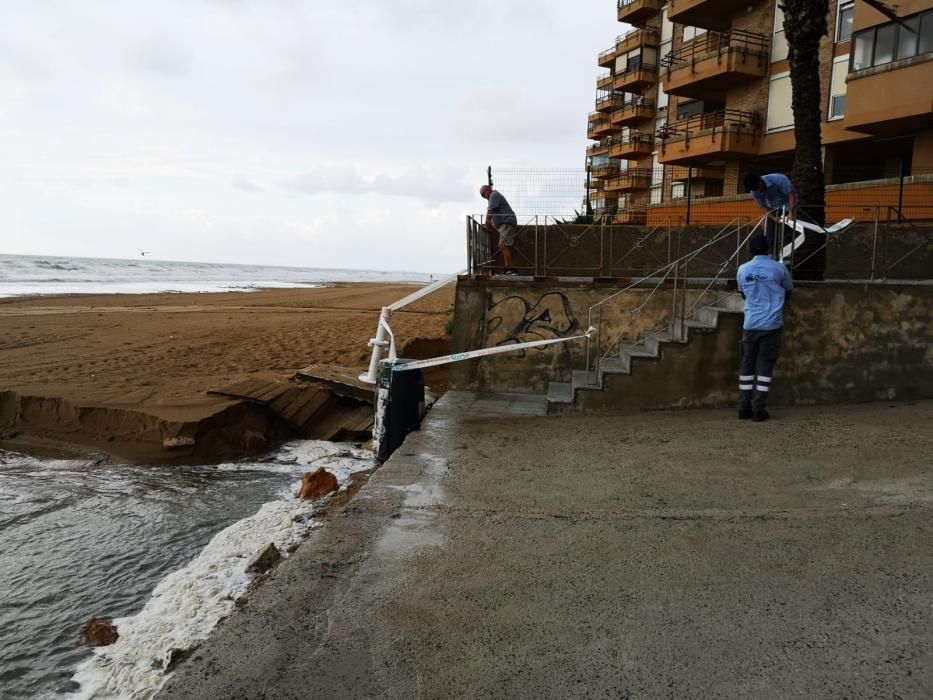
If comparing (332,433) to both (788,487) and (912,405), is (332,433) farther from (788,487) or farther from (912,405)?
(912,405)

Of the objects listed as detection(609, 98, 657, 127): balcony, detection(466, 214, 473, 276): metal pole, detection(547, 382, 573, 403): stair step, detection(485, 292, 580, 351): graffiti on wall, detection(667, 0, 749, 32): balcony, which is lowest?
detection(547, 382, 573, 403): stair step

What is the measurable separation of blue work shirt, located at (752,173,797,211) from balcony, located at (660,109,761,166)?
1942 cm

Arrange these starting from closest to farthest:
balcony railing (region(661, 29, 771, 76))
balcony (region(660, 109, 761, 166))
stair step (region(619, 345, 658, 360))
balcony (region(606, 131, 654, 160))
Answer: stair step (region(619, 345, 658, 360))
balcony (region(660, 109, 761, 166))
balcony railing (region(661, 29, 771, 76))
balcony (region(606, 131, 654, 160))

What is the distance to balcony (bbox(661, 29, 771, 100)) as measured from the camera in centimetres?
2550

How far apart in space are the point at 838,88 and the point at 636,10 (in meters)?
24.1

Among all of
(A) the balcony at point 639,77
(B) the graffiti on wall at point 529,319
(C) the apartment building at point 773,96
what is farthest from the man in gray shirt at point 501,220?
(A) the balcony at point 639,77

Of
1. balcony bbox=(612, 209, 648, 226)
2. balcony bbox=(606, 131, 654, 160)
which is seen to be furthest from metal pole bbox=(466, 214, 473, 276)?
balcony bbox=(606, 131, 654, 160)

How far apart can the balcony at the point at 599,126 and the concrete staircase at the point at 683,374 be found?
1771 inches

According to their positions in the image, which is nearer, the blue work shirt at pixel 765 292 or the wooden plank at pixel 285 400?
the blue work shirt at pixel 765 292

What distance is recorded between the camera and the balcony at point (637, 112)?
139ft

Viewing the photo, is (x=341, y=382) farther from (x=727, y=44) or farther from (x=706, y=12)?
(x=706, y=12)

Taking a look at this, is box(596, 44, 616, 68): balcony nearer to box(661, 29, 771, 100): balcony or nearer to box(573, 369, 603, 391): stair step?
box(661, 29, 771, 100): balcony

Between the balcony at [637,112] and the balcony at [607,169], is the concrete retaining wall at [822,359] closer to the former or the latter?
the balcony at [637,112]

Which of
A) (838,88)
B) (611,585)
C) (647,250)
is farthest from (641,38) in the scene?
(611,585)
